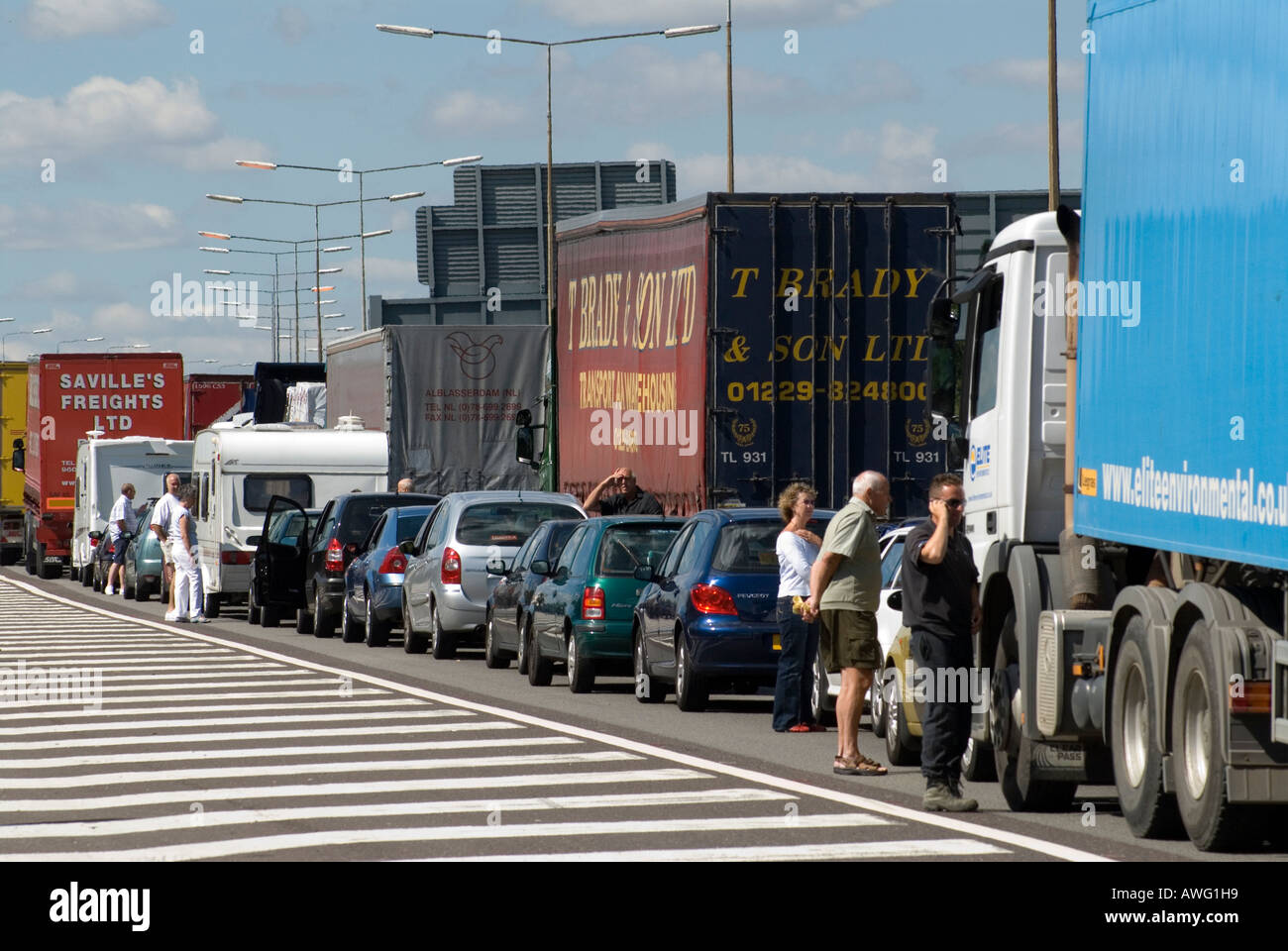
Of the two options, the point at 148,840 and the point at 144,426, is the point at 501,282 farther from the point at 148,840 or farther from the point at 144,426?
the point at 148,840

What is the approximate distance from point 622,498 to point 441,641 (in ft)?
7.75

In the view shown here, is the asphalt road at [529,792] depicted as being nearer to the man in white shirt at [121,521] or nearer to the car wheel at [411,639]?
the car wheel at [411,639]

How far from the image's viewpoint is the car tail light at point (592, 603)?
63.6 ft

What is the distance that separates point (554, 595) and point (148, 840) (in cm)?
982

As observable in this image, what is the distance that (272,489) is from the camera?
3322cm

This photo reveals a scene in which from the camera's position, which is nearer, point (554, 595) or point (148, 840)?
point (148, 840)

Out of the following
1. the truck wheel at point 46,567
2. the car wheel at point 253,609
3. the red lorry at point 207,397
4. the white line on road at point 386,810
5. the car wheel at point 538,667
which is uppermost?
the red lorry at point 207,397

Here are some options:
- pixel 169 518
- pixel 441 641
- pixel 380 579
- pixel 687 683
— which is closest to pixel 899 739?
pixel 687 683

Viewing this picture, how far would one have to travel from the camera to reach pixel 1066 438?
12008 mm

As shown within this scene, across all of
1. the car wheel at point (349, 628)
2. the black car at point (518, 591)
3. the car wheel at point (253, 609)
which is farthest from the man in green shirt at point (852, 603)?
the car wheel at point (253, 609)

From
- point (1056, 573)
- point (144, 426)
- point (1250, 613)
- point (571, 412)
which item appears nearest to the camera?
point (1250, 613)

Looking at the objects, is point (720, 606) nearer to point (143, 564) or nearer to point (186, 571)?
point (186, 571)

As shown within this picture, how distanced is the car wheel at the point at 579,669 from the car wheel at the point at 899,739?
522 centimetres
